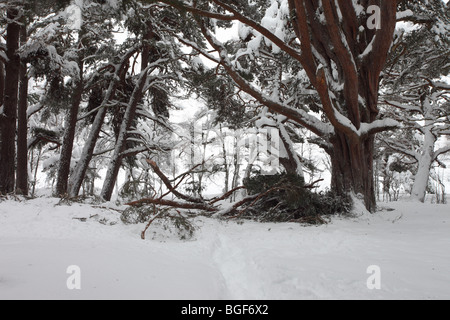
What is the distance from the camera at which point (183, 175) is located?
18.4ft

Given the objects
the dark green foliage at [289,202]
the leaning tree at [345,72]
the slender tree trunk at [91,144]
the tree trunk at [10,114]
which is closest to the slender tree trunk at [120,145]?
the slender tree trunk at [91,144]

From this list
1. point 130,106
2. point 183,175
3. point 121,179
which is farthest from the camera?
point 121,179

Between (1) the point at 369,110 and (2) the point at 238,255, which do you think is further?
(1) the point at 369,110

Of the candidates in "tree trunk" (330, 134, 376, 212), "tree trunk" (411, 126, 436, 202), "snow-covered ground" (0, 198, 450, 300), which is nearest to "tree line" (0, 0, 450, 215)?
"tree trunk" (330, 134, 376, 212)

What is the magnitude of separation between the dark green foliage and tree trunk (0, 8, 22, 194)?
6.18m

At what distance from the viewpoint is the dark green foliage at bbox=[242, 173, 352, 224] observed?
511 cm

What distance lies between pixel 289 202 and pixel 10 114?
290 inches

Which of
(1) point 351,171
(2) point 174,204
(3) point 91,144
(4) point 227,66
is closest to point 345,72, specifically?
(1) point 351,171

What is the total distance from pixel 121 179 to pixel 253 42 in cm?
2430

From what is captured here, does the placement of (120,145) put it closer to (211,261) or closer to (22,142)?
(22,142)

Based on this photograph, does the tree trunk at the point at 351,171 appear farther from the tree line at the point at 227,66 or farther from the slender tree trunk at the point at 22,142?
the slender tree trunk at the point at 22,142

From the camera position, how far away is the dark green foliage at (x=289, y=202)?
5113 mm
